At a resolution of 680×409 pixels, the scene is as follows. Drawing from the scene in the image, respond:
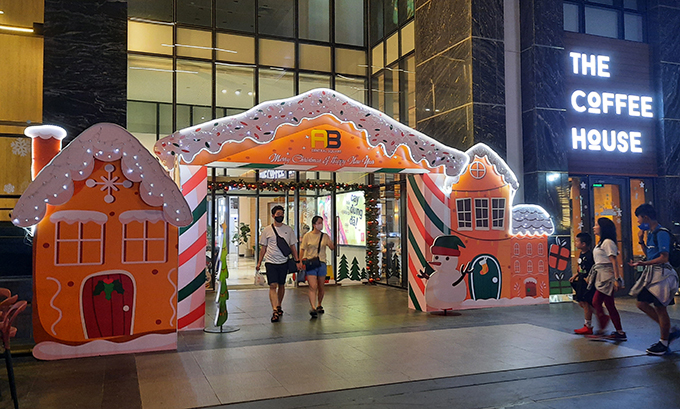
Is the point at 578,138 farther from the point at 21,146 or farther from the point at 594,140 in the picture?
the point at 21,146

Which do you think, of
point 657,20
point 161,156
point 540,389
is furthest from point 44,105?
point 657,20

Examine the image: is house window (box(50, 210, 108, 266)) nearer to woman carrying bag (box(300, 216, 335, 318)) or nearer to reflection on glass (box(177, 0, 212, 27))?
woman carrying bag (box(300, 216, 335, 318))

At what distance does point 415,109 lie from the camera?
524 inches

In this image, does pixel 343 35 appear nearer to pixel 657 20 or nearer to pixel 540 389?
pixel 657 20

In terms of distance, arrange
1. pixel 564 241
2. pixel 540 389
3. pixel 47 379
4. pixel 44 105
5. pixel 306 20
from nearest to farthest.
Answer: pixel 540 389
pixel 47 379
pixel 44 105
pixel 564 241
pixel 306 20

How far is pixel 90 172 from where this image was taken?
676 cm

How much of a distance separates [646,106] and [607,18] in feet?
7.06

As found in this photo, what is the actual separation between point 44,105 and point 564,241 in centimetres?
943

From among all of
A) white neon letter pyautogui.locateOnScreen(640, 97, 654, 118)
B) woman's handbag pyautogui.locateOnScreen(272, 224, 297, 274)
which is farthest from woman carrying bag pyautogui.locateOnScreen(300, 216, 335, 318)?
white neon letter pyautogui.locateOnScreen(640, 97, 654, 118)

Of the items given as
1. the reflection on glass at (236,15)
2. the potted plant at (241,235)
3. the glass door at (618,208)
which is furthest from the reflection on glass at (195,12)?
the glass door at (618,208)

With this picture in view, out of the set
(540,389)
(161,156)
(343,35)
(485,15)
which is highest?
(343,35)

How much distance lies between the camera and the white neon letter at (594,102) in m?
11.9

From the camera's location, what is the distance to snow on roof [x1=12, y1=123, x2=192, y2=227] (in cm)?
643

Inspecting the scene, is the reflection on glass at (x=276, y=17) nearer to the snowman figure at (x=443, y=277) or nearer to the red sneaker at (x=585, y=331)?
the snowman figure at (x=443, y=277)
